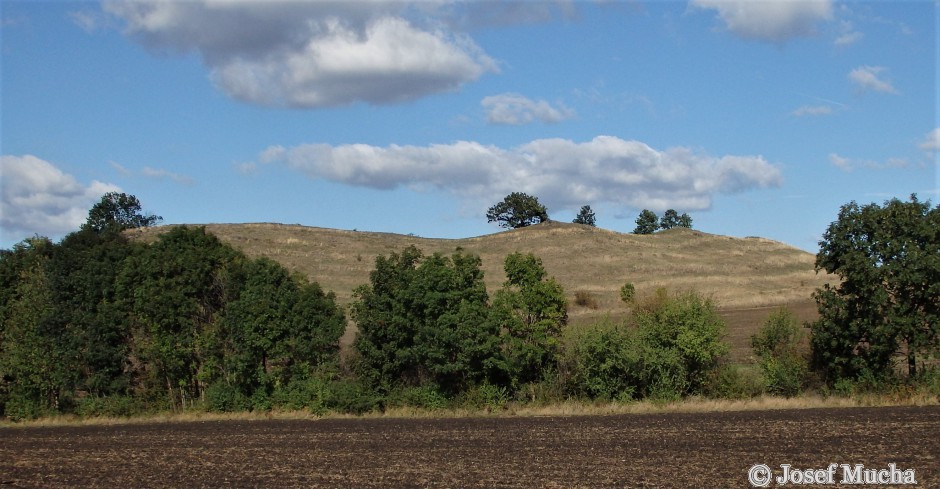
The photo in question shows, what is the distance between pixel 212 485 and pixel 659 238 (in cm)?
10080

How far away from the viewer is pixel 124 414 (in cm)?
3609

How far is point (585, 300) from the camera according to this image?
224 ft

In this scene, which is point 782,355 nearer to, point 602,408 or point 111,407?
point 602,408

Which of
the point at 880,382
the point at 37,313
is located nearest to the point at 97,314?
the point at 37,313

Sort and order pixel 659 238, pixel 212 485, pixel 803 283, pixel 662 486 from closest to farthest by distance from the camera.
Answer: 1. pixel 662 486
2. pixel 212 485
3. pixel 803 283
4. pixel 659 238

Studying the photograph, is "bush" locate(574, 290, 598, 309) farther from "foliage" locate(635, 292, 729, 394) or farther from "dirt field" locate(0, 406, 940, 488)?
"dirt field" locate(0, 406, 940, 488)

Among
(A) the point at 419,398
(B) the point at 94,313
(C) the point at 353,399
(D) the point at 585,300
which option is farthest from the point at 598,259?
(B) the point at 94,313

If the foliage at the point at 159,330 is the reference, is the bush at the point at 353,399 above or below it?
below

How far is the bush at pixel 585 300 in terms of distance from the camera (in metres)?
66.4

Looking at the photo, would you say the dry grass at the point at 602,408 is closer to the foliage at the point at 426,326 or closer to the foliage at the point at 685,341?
the foliage at the point at 685,341

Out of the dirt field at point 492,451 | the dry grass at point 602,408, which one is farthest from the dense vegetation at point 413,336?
the dirt field at point 492,451

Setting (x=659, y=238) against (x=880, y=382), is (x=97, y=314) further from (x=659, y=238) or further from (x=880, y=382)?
(x=659, y=238)

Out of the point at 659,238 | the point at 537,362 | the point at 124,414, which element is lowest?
the point at 124,414

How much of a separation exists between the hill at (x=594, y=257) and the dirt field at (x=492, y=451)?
36528 mm
